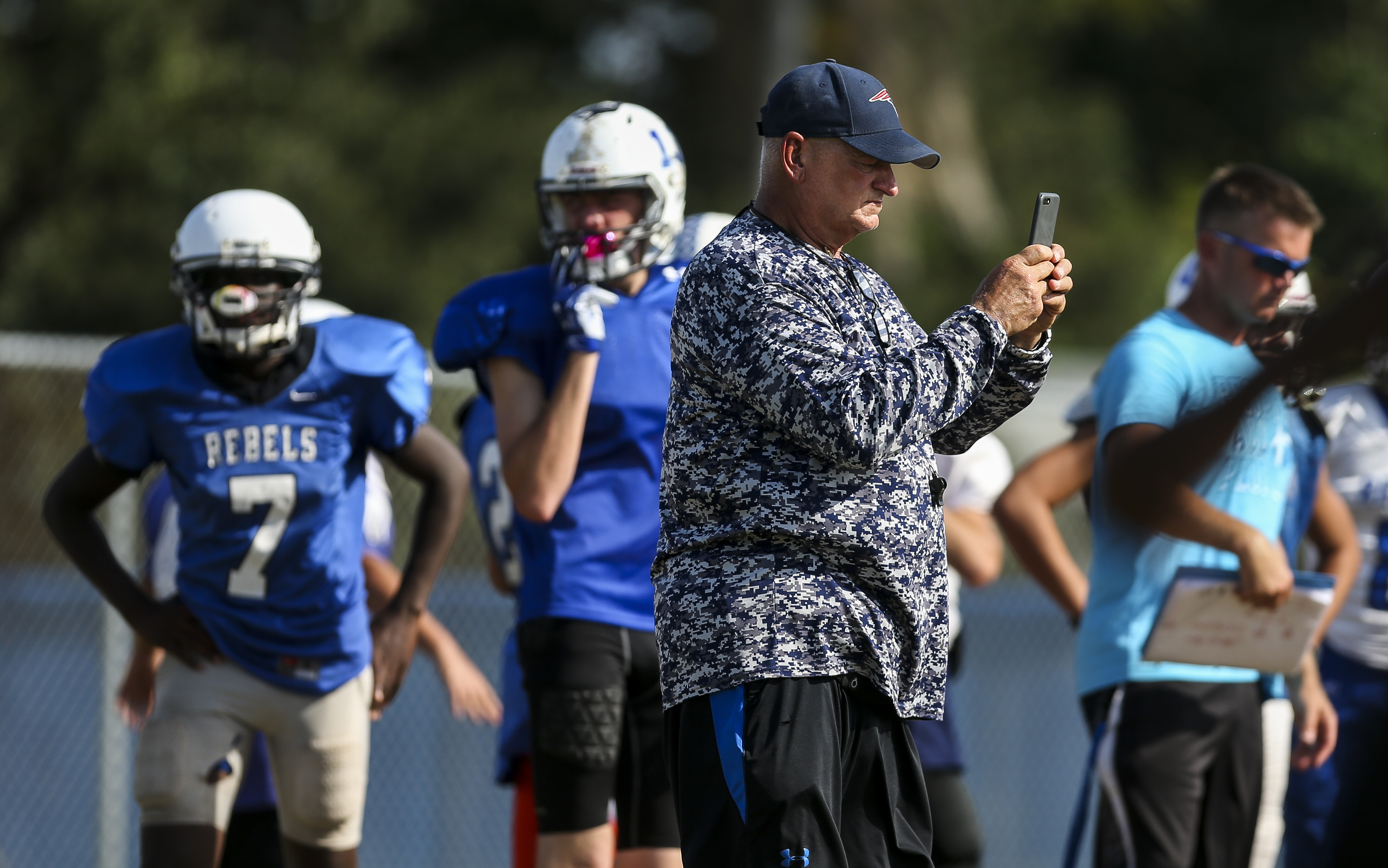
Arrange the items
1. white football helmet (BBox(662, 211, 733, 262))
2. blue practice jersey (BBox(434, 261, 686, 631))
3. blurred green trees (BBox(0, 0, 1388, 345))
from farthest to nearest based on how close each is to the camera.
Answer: blurred green trees (BBox(0, 0, 1388, 345)) → white football helmet (BBox(662, 211, 733, 262)) → blue practice jersey (BBox(434, 261, 686, 631))

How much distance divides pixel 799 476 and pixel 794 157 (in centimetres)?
63

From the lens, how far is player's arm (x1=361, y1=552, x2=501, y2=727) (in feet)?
17.5

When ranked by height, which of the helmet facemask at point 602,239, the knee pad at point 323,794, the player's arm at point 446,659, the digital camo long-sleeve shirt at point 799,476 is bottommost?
the knee pad at point 323,794

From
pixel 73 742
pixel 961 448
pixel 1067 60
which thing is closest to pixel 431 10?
pixel 1067 60

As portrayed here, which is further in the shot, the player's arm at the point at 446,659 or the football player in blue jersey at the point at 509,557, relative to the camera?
the player's arm at the point at 446,659

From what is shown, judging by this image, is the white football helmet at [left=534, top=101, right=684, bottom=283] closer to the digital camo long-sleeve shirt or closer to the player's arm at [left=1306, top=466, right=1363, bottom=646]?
the digital camo long-sleeve shirt

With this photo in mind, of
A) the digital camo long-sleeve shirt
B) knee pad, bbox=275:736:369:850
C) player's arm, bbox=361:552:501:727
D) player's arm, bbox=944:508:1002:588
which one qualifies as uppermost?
the digital camo long-sleeve shirt

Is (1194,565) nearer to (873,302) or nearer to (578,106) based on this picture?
(873,302)

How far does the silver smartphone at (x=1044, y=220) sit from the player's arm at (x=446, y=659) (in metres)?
2.69

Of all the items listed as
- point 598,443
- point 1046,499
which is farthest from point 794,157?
point 1046,499

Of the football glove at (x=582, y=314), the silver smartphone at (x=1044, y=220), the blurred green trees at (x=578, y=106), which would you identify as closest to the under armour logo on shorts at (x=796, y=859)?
the silver smartphone at (x=1044, y=220)

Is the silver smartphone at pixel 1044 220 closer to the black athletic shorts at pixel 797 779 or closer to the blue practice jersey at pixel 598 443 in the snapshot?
the black athletic shorts at pixel 797 779

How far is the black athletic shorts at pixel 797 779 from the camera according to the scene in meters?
2.96

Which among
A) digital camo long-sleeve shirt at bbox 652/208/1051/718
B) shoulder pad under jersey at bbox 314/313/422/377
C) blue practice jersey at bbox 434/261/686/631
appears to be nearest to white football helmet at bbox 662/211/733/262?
blue practice jersey at bbox 434/261/686/631
